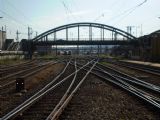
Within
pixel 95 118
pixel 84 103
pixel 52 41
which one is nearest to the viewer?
pixel 95 118

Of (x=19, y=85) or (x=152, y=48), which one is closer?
(x=19, y=85)

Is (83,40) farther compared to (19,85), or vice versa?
(83,40)

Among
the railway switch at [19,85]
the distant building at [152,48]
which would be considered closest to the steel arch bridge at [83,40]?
the distant building at [152,48]

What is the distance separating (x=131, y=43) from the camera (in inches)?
4205

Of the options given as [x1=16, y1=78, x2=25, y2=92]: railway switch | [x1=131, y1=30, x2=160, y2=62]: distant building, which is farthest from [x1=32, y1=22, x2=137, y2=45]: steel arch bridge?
[x1=16, y1=78, x2=25, y2=92]: railway switch

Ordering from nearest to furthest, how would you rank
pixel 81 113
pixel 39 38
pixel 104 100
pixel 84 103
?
1. pixel 81 113
2. pixel 84 103
3. pixel 104 100
4. pixel 39 38

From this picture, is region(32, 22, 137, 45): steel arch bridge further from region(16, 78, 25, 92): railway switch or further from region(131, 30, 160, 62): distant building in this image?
region(16, 78, 25, 92): railway switch

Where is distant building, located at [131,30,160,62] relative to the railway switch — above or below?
above

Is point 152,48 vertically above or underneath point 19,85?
above

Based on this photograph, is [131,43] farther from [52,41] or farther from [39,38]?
[39,38]

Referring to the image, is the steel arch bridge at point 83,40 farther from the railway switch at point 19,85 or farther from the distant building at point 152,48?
the railway switch at point 19,85

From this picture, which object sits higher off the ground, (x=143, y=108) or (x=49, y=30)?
(x=49, y=30)

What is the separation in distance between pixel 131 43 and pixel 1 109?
97.0 metres

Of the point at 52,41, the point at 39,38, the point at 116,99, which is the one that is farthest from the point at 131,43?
the point at 116,99
